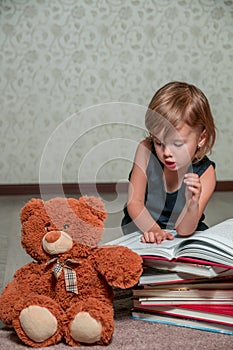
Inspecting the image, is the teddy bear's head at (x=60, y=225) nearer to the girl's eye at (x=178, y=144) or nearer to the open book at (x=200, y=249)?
the open book at (x=200, y=249)

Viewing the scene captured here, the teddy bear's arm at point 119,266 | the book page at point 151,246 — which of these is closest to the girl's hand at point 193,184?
the book page at point 151,246

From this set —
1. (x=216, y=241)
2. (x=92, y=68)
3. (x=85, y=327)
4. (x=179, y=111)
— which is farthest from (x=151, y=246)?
(x=92, y=68)

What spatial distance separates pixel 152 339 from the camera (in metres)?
1.47

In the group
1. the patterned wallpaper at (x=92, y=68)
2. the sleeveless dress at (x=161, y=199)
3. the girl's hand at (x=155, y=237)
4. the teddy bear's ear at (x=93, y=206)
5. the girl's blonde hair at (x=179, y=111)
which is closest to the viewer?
the teddy bear's ear at (x=93, y=206)

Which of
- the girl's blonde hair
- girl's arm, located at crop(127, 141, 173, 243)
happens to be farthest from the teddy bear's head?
the girl's blonde hair

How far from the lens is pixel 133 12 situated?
149 inches

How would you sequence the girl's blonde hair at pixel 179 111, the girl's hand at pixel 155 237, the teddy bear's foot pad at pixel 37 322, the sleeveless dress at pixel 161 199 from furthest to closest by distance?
the sleeveless dress at pixel 161 199 < the girl's blonde hair at pixel 179 111 < the girl's hand at pixel 155 237 < the teddy bear's foot pad at pixel 37 322

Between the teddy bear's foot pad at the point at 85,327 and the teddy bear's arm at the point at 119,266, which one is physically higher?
the teddy bear's arm at the point at 119,266

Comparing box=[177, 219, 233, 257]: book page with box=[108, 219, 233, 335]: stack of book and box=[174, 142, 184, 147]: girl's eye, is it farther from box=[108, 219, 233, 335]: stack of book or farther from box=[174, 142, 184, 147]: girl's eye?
box=[174, 142, 184, 147]: girl's eye

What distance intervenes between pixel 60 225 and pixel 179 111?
1.49 feet

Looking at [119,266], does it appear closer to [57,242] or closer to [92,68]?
[57,242]

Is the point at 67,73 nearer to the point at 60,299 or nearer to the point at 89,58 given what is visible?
the point at 89,58

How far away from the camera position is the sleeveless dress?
6.31 feet

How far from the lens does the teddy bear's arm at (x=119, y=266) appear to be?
1.43m
